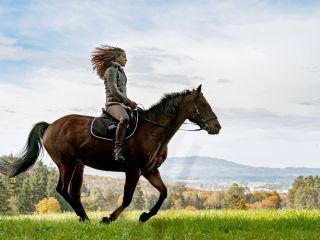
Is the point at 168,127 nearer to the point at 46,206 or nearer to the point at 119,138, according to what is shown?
the point at 119,138

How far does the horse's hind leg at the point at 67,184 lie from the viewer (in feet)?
45.5

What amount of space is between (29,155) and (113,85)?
379cm

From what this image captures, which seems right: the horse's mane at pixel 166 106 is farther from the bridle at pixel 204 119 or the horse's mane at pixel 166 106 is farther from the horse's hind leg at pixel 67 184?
the horse's hind leg at pixel 67 184

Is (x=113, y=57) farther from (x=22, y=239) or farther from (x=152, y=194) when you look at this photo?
(x=22, y=239)

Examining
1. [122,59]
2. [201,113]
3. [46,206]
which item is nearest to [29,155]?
[122,59]

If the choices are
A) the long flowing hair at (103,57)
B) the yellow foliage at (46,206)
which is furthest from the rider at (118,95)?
the yellow foliage at (46,206)

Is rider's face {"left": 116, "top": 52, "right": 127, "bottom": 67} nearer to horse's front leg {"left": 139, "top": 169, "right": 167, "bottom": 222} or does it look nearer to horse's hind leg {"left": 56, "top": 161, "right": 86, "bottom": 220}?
horse's front leg {"left": 139, "top": 169, "right": 167, "bottom": 222}

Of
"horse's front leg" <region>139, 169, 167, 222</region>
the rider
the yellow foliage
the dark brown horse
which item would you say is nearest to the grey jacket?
the rider

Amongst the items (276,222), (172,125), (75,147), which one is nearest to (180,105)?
(172,125)

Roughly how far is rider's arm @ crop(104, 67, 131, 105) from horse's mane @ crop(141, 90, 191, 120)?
2.67 ft

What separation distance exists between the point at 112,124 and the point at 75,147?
1.26 meters

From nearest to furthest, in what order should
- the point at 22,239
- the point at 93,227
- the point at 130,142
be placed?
1. the point at 22,239
2. the point at 93,227
3. the point at 130,142

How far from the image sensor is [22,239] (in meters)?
10.9

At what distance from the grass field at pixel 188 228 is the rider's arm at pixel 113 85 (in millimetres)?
2695
